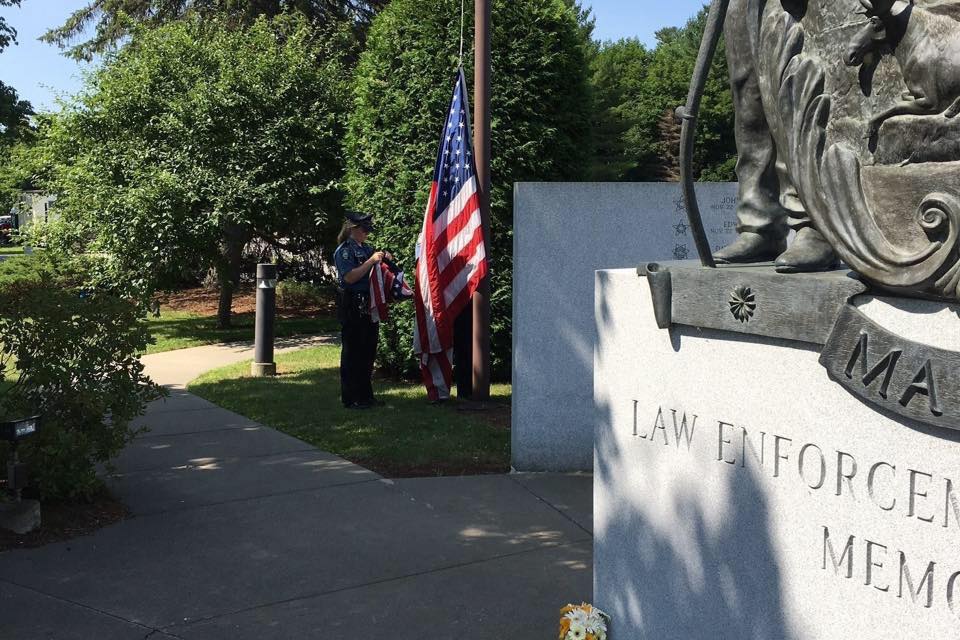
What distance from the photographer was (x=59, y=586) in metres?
4.90

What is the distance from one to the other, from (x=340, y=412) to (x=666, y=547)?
5.70 meters

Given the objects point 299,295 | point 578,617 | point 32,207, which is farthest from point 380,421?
point 32,207

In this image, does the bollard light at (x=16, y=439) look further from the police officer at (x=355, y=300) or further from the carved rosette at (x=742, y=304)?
the carved rosette at (x=742, y=304)

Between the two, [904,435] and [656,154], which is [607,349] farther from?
[656,154]

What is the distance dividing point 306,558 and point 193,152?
10.2 metres

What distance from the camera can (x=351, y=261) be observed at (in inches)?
353

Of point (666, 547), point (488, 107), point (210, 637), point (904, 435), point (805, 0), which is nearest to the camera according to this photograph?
point (904, 435)

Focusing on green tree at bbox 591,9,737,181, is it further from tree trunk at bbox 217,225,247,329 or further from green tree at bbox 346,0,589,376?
green tree at bbox 346,0,589,376

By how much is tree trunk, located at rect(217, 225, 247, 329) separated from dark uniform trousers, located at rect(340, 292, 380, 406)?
6.39 meters

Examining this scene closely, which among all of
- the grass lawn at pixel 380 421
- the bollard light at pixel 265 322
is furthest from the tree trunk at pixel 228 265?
the grass lawn at pixel 380 421

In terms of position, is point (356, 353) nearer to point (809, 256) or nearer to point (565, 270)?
point (565, 270)

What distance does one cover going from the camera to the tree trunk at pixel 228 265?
1519cm

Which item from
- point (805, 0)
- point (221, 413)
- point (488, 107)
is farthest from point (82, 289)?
point (805, 0)

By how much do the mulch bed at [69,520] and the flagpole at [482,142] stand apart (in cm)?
373
